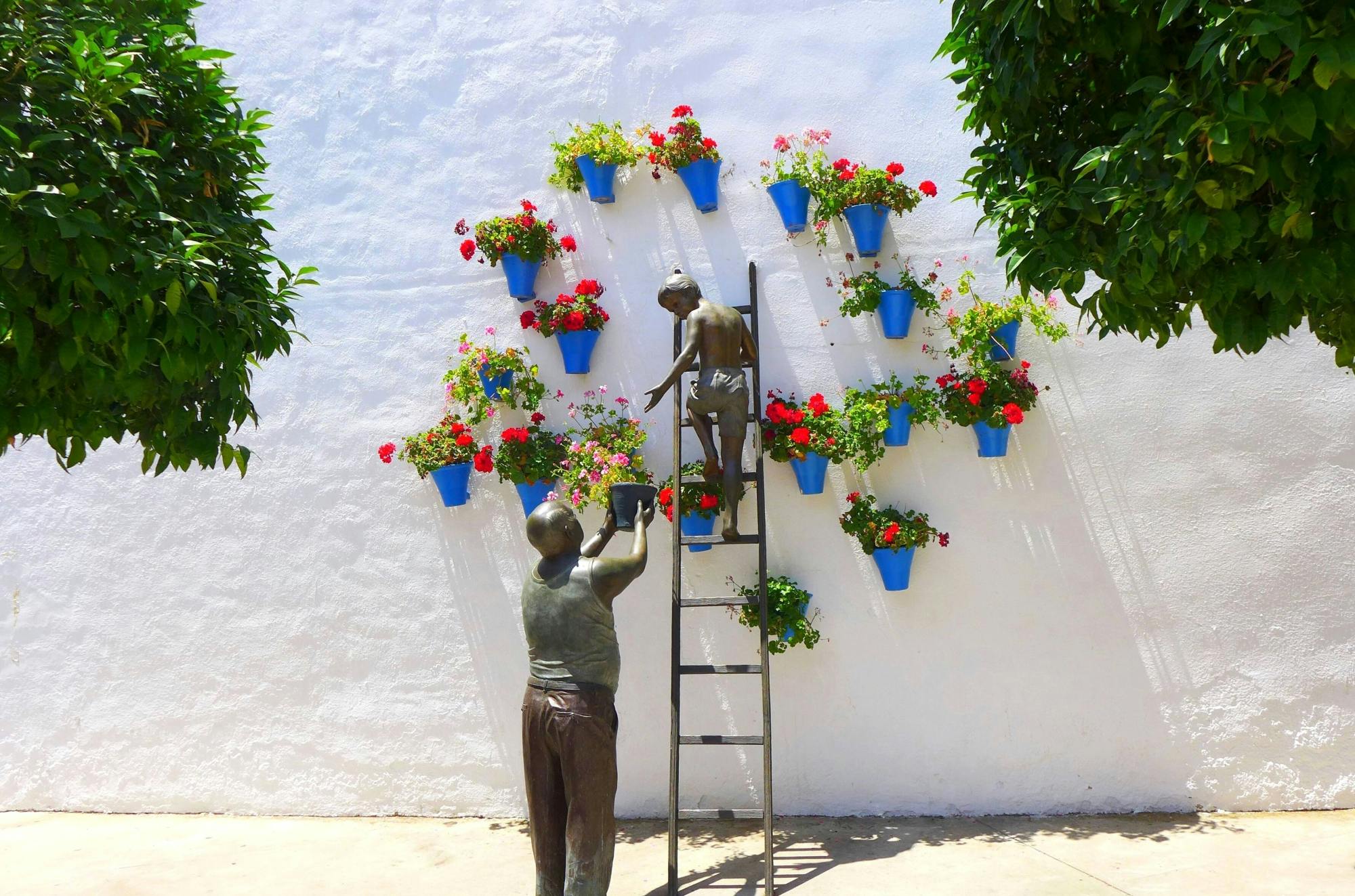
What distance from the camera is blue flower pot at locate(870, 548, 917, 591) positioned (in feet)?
13.8

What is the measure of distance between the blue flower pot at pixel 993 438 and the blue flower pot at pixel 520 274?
6.86 feet

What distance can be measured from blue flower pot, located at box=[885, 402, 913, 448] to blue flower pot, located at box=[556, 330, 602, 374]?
4.53 feet

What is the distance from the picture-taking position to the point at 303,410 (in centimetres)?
491

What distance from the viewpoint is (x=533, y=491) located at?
4.52 m

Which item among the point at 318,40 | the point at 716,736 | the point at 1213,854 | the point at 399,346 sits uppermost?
the point at 318,40

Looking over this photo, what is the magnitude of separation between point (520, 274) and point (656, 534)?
1343mm

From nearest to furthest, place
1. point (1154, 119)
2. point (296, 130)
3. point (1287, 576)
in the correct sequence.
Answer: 1. point (1154, 119)
2. point (1287, 576)
3. point (296, 130)

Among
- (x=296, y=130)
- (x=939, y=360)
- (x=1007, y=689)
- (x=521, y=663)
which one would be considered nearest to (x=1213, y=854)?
(x=1007, y=689)

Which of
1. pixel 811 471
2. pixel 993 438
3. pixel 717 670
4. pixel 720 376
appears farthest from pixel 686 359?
pixel 993 438

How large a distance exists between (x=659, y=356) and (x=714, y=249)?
557mm

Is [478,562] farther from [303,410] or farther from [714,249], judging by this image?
[714,249]

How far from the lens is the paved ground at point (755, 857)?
11.8 feet

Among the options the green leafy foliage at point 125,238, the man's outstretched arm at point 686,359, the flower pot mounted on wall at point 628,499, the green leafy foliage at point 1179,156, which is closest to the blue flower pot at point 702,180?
the man's outstretched arm at point 686,359

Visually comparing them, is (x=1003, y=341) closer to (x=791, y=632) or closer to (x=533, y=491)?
(x=791, y=632)
